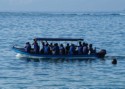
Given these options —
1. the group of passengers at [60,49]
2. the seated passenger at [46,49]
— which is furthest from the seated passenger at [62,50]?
the seated passenger at [46,49]

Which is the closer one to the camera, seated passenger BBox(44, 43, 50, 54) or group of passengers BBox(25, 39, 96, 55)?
seated passenger BBox(44, 43, 50, 54)

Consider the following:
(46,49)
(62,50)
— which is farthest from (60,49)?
(46,49)

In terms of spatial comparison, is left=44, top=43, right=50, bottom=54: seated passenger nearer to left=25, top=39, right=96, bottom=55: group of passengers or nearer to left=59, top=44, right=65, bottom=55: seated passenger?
left=25, top=39, right=96, bottom=55: group of passengers

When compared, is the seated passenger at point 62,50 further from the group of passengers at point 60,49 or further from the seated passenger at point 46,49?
the seated passenger at point 46,49

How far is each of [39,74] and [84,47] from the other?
8859 millimetres

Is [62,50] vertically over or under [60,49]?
under

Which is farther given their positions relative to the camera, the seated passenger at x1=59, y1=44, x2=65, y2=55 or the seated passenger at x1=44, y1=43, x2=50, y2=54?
the seated passenger at x1=59, y1=44, x2=65, y2=55

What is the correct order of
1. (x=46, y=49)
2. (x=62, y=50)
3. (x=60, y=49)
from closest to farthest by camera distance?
1. (x=46, y=49)
2. (x=60, y=49)
3. (x=62, y=50)

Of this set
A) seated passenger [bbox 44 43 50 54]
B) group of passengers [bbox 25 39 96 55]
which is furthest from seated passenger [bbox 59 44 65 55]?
seated passenger [bbox 44 43 50 54]

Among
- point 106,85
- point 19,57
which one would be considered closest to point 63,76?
point 106,85

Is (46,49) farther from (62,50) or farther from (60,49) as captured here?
(62,50)

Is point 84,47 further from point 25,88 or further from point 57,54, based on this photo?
point 25,88

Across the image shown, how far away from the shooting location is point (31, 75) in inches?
1797

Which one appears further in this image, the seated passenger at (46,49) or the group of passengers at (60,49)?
the group of passengers at (60,49)
